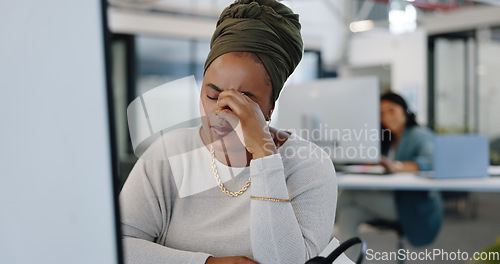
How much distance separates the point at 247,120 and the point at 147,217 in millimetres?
212

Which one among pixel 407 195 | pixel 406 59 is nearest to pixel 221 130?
pixel 407 195

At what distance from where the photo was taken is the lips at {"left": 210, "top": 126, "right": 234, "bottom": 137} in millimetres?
688

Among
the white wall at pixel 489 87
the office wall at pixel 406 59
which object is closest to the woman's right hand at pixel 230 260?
the office wall at pixel 406 59

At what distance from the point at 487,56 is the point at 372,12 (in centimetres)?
309

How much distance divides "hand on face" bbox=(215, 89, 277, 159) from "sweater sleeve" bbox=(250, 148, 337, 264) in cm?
2

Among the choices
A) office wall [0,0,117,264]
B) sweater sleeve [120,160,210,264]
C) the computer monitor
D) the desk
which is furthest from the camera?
the desk

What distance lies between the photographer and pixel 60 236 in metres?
0.47

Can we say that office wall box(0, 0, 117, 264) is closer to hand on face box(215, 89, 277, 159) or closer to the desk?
hand on face box(215, 89, 277, 159)

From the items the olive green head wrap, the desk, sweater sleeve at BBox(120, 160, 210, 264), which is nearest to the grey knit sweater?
sweater sleeve at BBox(120, 160, 210, 264)

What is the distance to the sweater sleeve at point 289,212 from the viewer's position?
0.66 metres

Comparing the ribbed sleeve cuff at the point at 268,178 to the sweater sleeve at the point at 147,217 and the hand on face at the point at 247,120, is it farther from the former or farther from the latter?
the sweater sleeve at the point at 147,217

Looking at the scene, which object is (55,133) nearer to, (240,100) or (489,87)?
(240,100)

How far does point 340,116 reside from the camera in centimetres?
183

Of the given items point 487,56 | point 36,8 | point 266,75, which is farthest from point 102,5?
point 487,56
